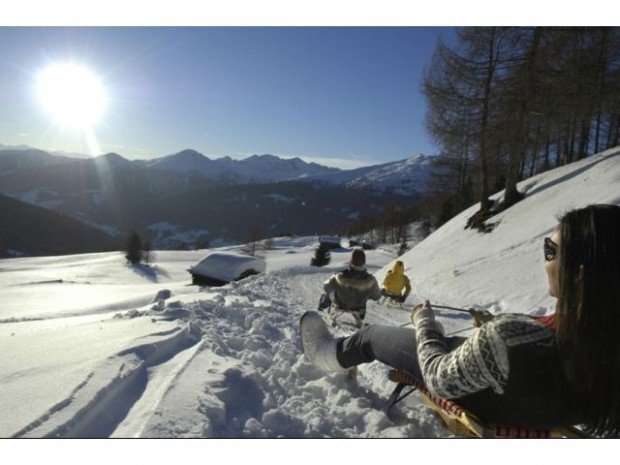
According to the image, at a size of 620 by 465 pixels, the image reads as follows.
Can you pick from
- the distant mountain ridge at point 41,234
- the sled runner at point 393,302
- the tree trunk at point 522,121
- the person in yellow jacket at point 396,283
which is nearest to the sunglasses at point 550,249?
the person in yellow jacket at point 396,283

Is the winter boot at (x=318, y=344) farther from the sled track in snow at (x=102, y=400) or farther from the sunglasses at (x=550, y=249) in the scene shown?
the sunglasses at (x=550, y=249)

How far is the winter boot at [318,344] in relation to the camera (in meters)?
3.38

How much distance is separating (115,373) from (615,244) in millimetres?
3151

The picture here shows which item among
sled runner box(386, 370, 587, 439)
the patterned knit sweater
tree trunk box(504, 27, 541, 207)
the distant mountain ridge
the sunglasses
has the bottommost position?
the distant mountain ridge

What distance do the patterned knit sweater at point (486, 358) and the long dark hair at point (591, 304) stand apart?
0.40 ft

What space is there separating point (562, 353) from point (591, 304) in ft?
0.87

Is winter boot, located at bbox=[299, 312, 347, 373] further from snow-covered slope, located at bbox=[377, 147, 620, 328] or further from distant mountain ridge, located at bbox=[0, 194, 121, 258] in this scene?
distant mountain ridge, located at bbox=[0, 194, 121, 258]

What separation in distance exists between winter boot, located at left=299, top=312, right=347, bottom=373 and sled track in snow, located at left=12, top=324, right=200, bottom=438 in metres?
1.27

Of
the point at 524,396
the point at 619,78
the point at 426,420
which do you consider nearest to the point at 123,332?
the point at 426,420

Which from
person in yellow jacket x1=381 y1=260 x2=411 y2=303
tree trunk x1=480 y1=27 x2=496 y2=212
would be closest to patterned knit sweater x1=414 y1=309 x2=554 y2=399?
person in yellow jacket x1=381 y1=260 x2=411 y2=303

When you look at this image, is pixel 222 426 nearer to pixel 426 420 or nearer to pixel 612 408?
pixel 426 420

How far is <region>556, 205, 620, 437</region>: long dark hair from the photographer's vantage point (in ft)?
5.52

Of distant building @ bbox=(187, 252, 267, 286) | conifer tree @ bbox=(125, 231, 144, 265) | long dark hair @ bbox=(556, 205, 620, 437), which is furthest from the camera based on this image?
conifer tree @ bbox=(125, 231, 144, 265)

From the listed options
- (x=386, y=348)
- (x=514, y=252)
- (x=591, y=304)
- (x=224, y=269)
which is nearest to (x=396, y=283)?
(x=514, y=252)
